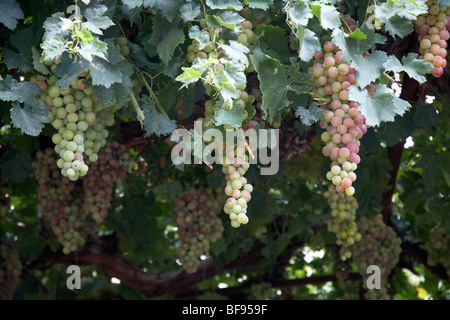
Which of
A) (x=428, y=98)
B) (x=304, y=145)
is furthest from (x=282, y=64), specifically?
(x=428, y=98)

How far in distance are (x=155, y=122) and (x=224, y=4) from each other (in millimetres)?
487

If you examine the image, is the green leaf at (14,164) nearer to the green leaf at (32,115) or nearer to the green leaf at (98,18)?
the green leaf at (32,115)

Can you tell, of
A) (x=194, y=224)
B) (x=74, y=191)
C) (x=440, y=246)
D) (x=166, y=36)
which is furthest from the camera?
(x=440, y=246)

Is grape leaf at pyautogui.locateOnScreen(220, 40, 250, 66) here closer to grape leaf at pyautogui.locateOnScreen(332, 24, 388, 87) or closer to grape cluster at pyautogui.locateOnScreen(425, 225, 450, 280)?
grape leaf at pyautogui.locateOnScreen(332, 24, 388, 87)

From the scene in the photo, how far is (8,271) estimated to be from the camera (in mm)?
3924

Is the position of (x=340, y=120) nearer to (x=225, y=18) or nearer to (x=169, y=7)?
(x=225, y=18)

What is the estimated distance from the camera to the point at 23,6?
219 cm

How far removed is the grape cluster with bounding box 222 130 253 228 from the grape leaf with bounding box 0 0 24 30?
0.85 metres

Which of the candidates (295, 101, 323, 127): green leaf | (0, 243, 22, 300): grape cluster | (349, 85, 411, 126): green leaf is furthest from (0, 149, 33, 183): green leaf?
(349, 85, 411, 126): green leaf

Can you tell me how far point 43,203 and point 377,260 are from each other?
202 cm

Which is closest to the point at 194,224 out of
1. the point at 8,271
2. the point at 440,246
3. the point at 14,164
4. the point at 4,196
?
the point at 14,164

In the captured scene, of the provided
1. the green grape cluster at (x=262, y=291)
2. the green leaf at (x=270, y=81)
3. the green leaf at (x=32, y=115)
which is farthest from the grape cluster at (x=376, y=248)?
the green leaf at (x=32, y=115)

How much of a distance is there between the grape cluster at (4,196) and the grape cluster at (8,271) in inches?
18.9

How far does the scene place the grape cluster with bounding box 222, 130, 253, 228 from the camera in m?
1.63
